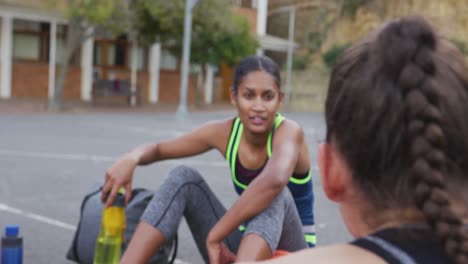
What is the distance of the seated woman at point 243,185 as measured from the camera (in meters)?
2.79

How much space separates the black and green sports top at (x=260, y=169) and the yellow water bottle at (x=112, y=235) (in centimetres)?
60

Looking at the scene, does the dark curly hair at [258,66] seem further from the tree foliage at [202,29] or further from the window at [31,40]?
the window at [31,40]

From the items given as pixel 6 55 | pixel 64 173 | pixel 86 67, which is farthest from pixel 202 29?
pixel 64 173

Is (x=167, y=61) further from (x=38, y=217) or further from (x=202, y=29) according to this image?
(x=38, y=217)

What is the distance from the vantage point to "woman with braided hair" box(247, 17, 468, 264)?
103 cm

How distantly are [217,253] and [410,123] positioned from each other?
1.87m

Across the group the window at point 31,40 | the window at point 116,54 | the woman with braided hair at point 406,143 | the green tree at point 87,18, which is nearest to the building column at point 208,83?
the window at point 116,54

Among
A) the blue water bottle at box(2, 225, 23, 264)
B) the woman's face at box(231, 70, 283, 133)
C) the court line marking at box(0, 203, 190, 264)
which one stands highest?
the woman's face at box(231, 70, 283, 133)

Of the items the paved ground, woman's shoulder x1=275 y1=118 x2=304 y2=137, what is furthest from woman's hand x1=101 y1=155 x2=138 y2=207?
the paved ground

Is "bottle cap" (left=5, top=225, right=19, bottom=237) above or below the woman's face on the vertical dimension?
below

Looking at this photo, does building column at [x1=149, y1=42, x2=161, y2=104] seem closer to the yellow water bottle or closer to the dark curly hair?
the dark curly hair

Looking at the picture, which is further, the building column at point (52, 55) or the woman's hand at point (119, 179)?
the building column at point (52, 55)

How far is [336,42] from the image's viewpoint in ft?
122

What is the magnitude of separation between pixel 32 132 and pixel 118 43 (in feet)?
50.1
